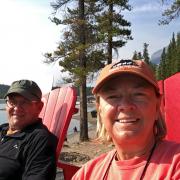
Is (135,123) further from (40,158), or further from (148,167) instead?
(40,158)

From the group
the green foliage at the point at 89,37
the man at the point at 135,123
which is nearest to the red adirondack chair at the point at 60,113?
the man at the point at 135,123

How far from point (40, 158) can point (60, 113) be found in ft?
2.60

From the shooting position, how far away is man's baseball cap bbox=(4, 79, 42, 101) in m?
3.78

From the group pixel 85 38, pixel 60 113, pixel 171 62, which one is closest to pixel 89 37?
pixel 85 38

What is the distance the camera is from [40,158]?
131 inches

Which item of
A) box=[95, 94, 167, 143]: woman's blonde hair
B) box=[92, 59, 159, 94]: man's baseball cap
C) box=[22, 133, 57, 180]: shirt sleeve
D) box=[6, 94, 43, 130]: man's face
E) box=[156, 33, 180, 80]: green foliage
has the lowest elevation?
box=[22, 133, 57, 180]: shirt sleeve

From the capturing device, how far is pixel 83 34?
2184 cm

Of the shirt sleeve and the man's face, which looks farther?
the man's face

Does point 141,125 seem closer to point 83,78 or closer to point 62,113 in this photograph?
point 62,113

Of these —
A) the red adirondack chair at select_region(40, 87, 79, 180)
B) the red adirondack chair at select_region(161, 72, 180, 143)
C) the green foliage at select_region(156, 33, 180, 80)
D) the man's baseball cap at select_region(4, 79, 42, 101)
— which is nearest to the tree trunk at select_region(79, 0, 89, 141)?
the red adirondack chair at select_region(40, 87, 79, 180)

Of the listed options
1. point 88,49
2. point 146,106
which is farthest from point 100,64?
point 146,106

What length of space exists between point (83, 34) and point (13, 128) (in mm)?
18253

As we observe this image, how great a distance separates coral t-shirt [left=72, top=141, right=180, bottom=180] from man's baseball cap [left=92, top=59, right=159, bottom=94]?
271 mm

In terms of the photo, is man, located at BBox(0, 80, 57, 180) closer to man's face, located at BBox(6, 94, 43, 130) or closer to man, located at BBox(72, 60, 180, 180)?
man's face, located at BBox(6, 94, 43, 130)
